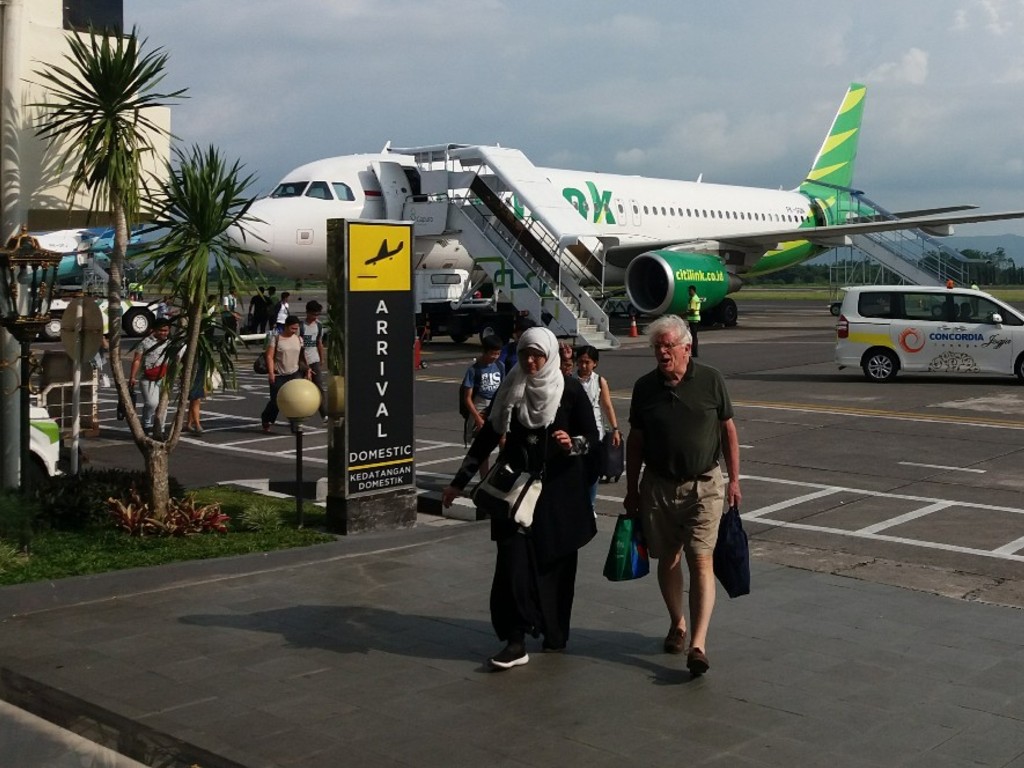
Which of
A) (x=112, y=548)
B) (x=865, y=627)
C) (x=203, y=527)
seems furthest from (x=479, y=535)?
(x=865, y=627)

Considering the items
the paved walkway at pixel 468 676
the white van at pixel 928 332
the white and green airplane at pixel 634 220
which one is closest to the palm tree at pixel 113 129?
the paved walkway at pixel 468 676

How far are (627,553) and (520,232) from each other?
81.4 feet

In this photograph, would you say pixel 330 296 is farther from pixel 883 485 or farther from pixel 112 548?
pixel 883 485

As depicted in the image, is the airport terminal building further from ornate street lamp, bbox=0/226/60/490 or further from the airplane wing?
the airplane wing

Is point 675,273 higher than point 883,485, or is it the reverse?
point 675,273

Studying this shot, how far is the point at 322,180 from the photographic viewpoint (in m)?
30.7

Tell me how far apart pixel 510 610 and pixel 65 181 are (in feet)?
22.3

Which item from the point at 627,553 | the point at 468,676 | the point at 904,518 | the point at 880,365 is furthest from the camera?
the point at 880,365

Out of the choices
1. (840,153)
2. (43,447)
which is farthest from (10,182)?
(840,153)

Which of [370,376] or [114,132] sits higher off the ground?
[114,132]

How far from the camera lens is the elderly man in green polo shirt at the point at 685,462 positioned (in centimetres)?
684

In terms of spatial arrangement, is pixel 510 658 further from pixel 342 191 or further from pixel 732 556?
pixel 342 191

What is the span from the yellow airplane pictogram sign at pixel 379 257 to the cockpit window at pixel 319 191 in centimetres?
2021

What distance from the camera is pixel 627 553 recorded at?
714 centimetres
